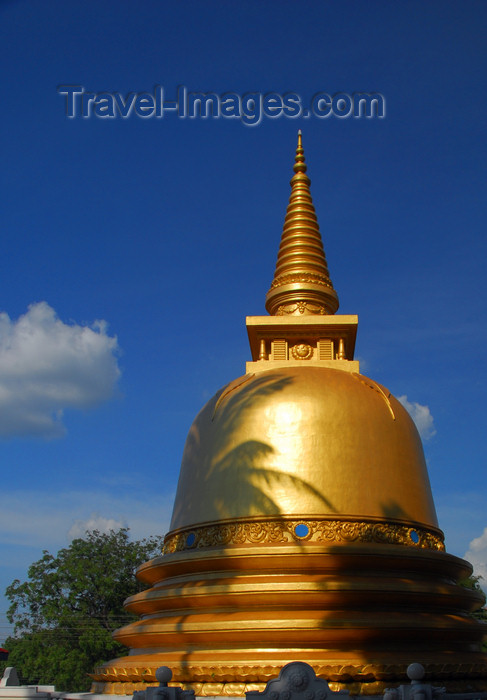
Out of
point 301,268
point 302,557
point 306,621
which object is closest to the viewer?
point 306,621

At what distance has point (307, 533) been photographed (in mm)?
13359

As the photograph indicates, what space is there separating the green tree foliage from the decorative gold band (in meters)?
20.2

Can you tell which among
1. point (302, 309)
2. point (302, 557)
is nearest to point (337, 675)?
point (302, 557)

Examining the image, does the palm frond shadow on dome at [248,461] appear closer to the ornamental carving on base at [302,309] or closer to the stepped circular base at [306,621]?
the stepped circular base at [306,621]

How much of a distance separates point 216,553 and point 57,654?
21505 mm

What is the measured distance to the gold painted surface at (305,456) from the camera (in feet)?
45.9

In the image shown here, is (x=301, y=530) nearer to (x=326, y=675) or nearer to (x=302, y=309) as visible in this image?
(x=326, y=675)

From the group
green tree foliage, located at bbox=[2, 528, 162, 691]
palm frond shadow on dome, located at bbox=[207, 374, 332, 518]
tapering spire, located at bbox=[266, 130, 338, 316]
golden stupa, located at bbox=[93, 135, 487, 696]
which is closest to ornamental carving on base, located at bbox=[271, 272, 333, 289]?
tapering spire, located at bbox=[266, 130, 338, 316]

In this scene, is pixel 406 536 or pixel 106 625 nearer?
pixel 406 536

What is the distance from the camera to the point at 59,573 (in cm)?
3294

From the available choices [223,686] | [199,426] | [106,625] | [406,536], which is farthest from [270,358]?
[106,625]

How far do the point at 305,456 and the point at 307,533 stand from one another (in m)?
1.71

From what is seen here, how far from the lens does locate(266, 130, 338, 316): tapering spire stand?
64.5ft

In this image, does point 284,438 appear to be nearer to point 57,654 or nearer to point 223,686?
point 223,686
